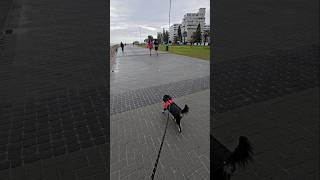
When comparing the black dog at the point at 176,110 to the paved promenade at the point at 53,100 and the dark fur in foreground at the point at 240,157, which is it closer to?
the paved promenade at the point at 53,100

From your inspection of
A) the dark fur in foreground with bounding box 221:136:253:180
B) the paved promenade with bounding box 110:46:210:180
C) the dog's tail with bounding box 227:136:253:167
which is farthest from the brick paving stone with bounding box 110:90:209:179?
the dog's tail with bounding box 227:136:253:167

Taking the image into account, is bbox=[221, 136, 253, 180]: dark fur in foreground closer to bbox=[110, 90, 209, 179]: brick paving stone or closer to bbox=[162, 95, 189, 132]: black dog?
bbox=[110, 90, 209, 179]: brick paving stone

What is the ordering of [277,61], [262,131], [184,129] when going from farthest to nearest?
[277,61], [184,129], [262,131]

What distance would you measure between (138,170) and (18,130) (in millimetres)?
2893

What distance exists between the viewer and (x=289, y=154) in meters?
3.49

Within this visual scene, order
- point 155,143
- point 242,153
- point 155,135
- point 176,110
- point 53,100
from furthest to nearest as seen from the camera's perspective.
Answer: point 53,100, point 176,110, point 155,135, point 155,143, point 242,153

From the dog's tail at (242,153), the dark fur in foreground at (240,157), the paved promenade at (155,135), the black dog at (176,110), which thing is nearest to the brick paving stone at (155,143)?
the paved promenade at (155,135)

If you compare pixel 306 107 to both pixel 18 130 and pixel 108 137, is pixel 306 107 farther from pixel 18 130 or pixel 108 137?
pixel 18 130

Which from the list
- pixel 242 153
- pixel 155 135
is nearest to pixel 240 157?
pixel 242 153

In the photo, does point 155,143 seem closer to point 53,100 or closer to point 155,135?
point 155,135

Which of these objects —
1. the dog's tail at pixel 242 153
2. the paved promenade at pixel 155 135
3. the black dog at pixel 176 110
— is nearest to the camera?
the dog's tail at pixel 242 153

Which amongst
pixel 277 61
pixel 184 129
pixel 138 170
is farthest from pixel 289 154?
pixel 277 61

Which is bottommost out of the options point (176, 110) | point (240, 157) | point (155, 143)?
point (155, 143)

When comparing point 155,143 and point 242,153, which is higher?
point 242,153
